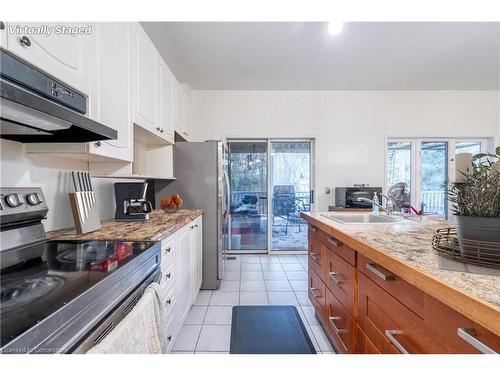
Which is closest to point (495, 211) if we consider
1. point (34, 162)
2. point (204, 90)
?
point (34, 162)

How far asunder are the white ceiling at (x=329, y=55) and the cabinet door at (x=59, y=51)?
4.00 ft

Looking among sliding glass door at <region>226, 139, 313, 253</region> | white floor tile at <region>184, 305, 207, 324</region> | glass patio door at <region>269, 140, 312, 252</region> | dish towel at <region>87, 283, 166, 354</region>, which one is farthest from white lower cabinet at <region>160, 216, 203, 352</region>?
glass patio door at <region>269, 140, 312, 252</region>

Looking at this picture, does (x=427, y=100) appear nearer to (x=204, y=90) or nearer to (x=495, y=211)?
(x=204, y=90)

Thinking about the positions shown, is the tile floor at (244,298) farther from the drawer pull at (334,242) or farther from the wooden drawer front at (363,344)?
the drawer pull at (334,242)

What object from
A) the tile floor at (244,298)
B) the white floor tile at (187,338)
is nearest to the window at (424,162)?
the tile floor at (244,298)

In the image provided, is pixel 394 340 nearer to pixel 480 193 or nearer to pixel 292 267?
pixel 480 193

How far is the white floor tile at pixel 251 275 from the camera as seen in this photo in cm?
301

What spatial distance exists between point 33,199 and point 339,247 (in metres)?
1.66

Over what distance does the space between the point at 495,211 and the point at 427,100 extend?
4.21 metres

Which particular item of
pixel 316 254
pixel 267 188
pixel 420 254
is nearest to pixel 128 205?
pixel 316 254

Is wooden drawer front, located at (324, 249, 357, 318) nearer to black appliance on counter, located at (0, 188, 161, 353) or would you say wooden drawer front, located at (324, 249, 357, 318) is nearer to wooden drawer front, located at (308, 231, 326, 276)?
wooden drawer front, located at (308, 231, 326, 276)

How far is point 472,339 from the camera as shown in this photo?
60 centimetres

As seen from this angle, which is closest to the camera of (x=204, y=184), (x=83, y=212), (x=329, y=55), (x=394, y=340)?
(x=394, y=340)

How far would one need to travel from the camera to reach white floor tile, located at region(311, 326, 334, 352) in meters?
1.71
